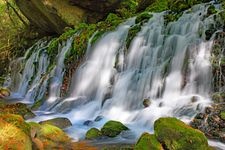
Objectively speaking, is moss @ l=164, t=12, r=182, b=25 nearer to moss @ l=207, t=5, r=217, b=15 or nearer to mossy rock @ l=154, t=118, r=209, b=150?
moss @ l=207, t=5, r=217, b=15

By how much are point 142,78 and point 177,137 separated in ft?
15.6

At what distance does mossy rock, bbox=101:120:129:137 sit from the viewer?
725 cm

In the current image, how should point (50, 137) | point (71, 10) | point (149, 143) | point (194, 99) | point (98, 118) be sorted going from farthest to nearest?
point (71, 10)
point (98, 118)
point (194, 99)
point (50, 137)
point (149, 143)

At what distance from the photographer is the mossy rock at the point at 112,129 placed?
23.8ft

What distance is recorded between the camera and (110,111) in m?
9.50

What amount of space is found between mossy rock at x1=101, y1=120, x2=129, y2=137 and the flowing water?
8.1 inches

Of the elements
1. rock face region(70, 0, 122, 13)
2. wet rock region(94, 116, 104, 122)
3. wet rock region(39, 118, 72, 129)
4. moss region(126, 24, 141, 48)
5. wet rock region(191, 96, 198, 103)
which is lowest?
wet rock region(94, 116, 104, 122)

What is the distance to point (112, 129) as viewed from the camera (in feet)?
24.1

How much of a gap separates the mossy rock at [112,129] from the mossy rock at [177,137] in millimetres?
1834

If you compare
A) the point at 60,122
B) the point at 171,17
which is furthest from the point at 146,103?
the point at 171,17

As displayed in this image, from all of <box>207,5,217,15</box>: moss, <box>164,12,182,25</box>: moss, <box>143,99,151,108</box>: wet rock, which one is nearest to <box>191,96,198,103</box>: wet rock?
<box>143,99,151,108</box>: wet rock

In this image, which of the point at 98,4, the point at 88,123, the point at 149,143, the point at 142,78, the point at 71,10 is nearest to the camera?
the point at 149,143

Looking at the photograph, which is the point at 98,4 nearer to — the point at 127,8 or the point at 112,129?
the point at 127,8

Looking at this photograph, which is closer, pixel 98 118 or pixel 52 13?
pixel 98 118
